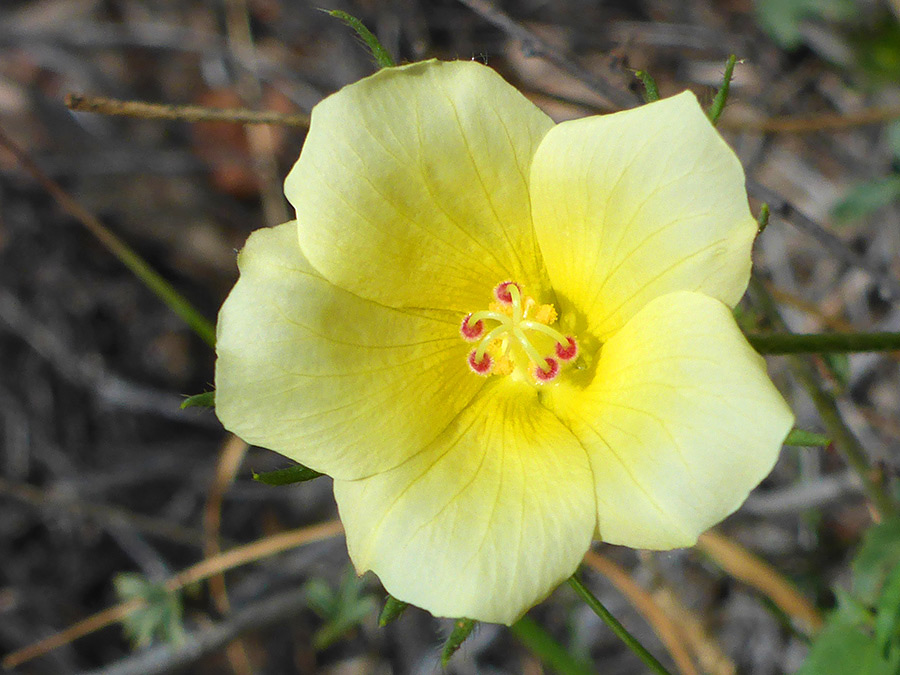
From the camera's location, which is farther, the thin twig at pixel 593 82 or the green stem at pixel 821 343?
the thin twig at pixel 593 82

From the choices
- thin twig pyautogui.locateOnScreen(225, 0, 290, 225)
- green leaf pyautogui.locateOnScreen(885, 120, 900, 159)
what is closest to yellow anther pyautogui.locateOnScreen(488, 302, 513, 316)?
green leaf pyautogui.locateOnScreen(885, 120, 900, 159)

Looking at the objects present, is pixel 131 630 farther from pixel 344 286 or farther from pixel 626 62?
pixel 626 62

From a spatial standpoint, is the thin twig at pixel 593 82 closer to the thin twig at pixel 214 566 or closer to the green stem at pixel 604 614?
the green stem at pixel 604 614

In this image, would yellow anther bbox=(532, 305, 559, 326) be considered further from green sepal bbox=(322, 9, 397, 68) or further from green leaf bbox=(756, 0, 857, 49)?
green leaf bbox=(756, 0, 857, 49)

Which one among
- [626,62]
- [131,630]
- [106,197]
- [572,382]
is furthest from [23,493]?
[626,62]

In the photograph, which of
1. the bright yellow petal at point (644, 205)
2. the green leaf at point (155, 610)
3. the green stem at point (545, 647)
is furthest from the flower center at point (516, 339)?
the green leaf at point (155, 610)

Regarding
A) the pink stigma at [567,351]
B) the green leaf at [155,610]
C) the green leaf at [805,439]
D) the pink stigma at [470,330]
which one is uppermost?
the green leaf at [805,439]
